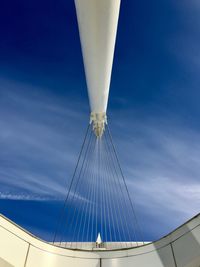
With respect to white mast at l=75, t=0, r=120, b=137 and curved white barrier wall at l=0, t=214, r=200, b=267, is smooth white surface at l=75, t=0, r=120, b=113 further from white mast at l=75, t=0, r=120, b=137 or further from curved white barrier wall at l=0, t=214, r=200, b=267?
curved white barrier wall at l=0, t=214, r=200, b=267

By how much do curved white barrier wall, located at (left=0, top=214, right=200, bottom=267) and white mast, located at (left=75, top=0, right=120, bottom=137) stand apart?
848 centimetres

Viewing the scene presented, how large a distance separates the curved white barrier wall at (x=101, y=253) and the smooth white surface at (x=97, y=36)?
27.8ft

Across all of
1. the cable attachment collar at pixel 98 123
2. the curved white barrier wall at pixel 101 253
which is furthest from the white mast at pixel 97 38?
the curved white barrier wall at pixel 101 253

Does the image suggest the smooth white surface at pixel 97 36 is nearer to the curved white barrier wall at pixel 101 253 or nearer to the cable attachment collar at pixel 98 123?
the cable attachment collar at pixel 98 123

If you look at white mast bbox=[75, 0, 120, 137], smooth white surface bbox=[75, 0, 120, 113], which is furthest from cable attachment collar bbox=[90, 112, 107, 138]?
smooth white surface bbox=[75, 0, 120, 113]

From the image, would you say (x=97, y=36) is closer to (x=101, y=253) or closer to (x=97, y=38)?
(x=97, y=38)

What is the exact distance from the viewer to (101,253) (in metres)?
12.8

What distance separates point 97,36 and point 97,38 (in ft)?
0.42

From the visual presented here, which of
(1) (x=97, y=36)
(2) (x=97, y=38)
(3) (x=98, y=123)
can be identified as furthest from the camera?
(3) (x=98, y=123)

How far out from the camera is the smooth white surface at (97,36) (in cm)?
828

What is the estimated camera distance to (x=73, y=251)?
1269cm

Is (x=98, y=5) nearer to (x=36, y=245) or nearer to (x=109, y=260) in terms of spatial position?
(x=36, y=245)

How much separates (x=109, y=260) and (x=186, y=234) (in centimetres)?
426

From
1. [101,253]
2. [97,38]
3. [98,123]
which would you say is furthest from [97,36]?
[101,253]
